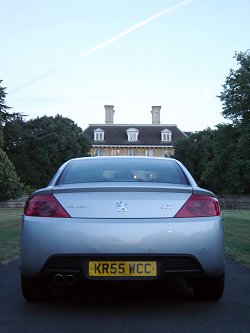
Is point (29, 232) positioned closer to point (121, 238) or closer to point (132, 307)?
point (121, 238)

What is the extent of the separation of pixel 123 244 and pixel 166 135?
99.3 metres

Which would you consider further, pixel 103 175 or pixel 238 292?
pixel 238 292

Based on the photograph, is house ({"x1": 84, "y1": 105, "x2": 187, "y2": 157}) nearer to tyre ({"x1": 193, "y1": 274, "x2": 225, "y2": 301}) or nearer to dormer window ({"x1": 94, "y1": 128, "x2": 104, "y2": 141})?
dormer window ({"x1": 94, "y1": 128, "x2": 104, "y2": 141})

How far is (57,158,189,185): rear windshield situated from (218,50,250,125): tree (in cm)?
4875

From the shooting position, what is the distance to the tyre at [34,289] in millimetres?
5601

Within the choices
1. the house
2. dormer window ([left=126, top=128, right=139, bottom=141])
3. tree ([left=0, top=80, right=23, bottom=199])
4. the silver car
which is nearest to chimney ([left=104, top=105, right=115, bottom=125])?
the house

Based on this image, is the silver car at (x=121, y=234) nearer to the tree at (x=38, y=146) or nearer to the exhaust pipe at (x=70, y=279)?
the exhaust pipe at (x=70, y=279)

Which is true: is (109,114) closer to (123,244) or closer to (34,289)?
(34,289)

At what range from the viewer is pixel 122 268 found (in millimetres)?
5047

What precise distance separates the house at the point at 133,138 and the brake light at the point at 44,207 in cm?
9485

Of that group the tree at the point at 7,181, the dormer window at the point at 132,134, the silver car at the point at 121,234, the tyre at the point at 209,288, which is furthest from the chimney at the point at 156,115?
the silver car at the point at 121,234

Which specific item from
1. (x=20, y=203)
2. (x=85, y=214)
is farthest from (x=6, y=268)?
(x=20, y=203)

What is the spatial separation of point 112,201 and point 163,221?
0.52 meters

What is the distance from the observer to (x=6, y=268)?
8641 mm
